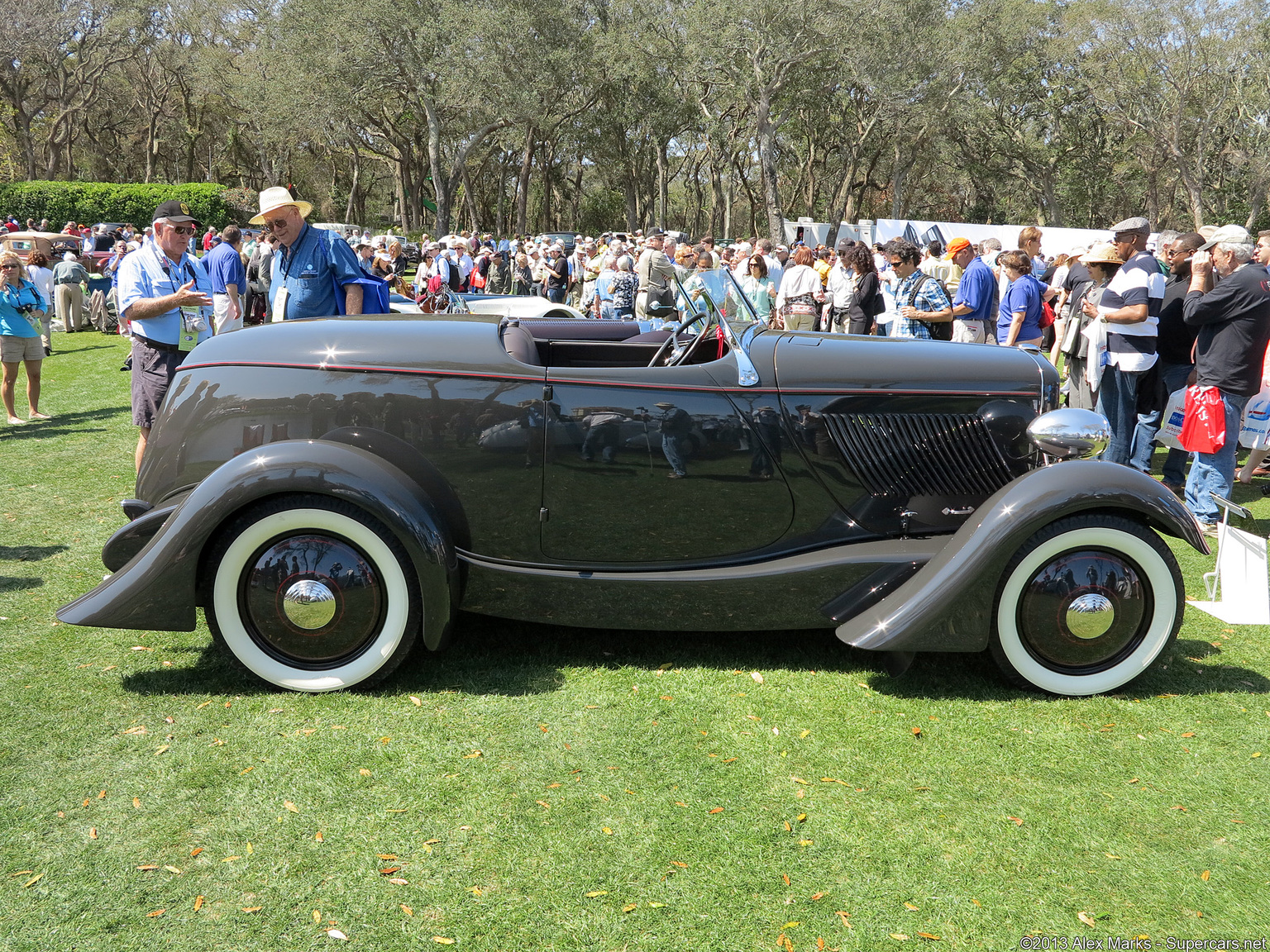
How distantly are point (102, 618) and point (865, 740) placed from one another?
2.87 meters

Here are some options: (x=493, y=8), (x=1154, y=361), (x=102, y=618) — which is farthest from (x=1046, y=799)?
(x=493, y=8)

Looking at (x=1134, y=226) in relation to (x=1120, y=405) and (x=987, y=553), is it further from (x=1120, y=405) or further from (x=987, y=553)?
(x=987, y=553)

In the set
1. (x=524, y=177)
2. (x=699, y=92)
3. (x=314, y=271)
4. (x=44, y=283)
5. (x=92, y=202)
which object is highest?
(x=699, y=92)

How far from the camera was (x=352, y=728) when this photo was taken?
3486 mm

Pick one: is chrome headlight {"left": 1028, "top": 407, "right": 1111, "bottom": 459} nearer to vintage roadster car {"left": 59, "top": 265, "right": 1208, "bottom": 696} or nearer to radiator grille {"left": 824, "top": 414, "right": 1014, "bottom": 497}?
vintage roadster car {"left": 59, "top": 265, "right": 1208, "bottom": 696}

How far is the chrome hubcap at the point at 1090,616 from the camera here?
3.68m

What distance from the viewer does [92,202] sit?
41625 millimetres

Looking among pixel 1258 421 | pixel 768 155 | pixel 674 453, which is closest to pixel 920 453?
pixel 674 453

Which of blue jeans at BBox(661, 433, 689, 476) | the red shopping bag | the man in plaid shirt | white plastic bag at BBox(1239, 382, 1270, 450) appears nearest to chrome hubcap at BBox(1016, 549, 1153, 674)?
blue jeans at BBox(661, 433, 689, 476)

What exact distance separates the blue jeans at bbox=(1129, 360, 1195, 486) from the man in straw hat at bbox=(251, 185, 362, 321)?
5.74 m

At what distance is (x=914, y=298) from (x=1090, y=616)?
473 cm

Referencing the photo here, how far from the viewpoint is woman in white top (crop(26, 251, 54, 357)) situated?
13.2 meters

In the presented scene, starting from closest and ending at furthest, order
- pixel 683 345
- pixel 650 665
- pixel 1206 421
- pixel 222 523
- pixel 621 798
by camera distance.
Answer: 1. pixel 621 798
2. pixel 222 523
3. pixel 650 665
4. pixel 683 345
5. pixel 1206 421

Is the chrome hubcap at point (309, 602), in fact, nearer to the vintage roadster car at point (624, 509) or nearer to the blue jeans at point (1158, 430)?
the vintage roadster car at point (624, 509)
